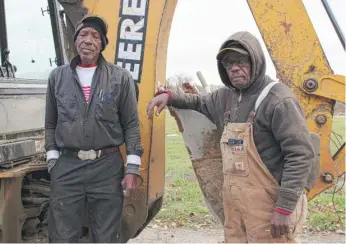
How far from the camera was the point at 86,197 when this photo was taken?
307cm

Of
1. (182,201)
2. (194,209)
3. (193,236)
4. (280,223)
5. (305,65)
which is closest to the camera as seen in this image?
(280,223)

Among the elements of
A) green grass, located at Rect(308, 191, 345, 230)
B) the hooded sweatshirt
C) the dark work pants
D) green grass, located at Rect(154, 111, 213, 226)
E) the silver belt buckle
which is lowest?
green grass, located at Rect(154, 111, 213, 226)

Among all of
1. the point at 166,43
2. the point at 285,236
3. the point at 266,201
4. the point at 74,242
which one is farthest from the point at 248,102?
the point at 74,242

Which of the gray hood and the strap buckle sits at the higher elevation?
the gray hood

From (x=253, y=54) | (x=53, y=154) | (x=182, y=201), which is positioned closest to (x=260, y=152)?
(x=253, y=54)

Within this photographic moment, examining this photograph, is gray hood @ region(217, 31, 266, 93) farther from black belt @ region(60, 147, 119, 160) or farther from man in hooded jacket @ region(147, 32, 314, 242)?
black belt @ region(60, 147, 119, 160)

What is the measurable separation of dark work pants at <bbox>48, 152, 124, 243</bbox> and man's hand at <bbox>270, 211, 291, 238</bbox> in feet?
3.29

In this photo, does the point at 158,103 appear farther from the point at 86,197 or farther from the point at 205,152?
the point at 86,197

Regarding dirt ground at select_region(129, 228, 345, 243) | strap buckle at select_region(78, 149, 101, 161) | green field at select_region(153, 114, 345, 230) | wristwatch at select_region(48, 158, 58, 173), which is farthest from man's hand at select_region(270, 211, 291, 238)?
dirt ground at select_region(129, 228, 345, 243)

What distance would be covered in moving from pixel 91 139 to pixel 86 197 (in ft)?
1.23

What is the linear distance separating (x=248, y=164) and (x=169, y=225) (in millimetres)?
3562

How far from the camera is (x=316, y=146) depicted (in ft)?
10.2

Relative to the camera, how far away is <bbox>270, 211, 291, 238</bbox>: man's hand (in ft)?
8.51

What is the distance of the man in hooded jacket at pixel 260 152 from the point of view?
259 centimetres
